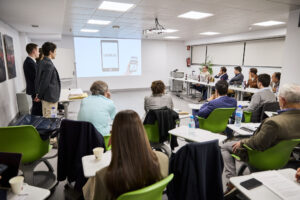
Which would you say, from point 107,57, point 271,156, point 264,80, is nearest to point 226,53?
point 107,57

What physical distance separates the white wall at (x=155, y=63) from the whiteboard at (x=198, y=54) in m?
0.59

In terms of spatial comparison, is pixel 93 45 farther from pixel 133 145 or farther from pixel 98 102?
pixel 133 145

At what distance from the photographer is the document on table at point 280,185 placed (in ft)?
3.87

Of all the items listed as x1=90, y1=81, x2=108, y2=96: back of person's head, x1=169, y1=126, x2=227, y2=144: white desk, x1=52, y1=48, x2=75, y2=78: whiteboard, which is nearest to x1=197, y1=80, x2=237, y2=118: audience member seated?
x1=169, y1=126, x2=227, y2=144: white desk

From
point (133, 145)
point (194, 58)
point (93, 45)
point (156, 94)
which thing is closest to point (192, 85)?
point (194, 58)

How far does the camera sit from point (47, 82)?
120 inches

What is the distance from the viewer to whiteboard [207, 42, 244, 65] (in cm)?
823

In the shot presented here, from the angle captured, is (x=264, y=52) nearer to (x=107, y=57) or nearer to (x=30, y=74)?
(x=107, y=57)

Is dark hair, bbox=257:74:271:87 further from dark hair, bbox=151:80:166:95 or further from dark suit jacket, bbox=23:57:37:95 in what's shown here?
dark suit jacket, bbox=23:57:37:95

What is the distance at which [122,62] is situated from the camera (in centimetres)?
963

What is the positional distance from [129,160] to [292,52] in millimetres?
4686

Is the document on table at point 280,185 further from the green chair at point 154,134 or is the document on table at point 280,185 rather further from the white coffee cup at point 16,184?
the white coffee cup at point 16,184

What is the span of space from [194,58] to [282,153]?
9.61 meters

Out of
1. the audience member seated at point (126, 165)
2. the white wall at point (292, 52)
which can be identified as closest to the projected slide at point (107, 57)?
the white wall at point (292, 52)
